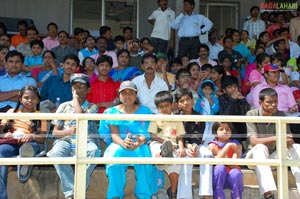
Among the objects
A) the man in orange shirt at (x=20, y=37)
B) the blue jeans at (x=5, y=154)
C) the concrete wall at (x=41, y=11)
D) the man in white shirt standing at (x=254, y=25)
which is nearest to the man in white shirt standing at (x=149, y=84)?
the blue jeans at (x=5, y=154)

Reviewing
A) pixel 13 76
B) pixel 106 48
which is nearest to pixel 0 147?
pixel 13 76

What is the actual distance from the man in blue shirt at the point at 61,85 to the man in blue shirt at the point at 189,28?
3.23 meters

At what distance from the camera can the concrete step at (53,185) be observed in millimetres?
5070

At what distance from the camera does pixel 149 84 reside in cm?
694

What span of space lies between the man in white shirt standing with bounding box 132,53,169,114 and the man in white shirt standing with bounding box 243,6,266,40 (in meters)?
4.61

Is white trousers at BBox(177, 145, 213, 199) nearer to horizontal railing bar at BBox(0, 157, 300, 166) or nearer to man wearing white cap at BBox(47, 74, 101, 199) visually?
horizontal railing bar at BBox(0, 157, 300, 166)

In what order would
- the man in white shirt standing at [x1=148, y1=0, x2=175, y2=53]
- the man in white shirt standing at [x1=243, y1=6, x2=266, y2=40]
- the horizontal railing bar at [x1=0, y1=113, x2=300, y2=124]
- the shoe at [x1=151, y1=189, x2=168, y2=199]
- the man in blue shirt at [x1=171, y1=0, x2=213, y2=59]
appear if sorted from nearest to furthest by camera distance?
the horizontal railing bar at [x1=0, y1=113, x2=300, y2=124]
the shoe at [x1=151, y1=189, x2=168, y2=199]
the man in blue shirt at [x1=171, y1=0, x2=213, y2=59]
the man in white shirt standing at [x1=148, y1=0, x2=175, y2=53]
the man in white shirt standing at [x1=243, y1=6, x2=266, y2=40]

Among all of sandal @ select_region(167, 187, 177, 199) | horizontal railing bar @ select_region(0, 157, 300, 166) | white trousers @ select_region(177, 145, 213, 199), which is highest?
horizontal railing bar @ select_region(0, 157, 300, 166)

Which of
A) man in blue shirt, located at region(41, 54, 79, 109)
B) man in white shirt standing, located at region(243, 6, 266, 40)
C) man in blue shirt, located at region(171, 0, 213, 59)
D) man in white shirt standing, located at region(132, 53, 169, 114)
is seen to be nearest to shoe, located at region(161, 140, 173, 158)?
man in white shirt standing, located at region(132, 53, 169, 114)

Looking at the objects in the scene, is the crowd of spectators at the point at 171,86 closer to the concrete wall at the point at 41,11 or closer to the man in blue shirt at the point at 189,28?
the man in blue shirt at the point at 189,28

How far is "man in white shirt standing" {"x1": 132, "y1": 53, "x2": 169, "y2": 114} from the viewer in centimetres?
683

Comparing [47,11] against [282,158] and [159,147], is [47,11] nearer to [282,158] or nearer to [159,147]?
[159,147]

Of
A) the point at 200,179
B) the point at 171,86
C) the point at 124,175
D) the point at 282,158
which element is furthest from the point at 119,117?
the point at 171,86

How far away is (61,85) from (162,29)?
378 centimetres
